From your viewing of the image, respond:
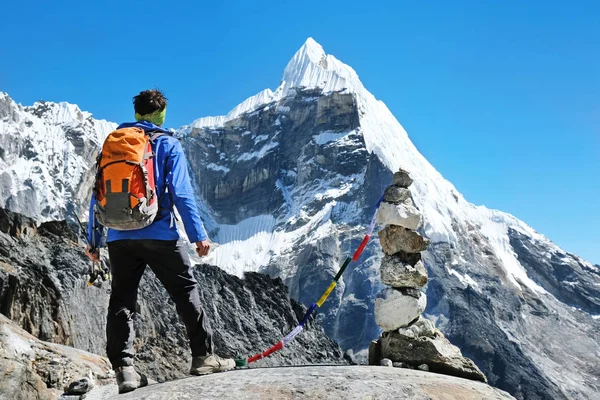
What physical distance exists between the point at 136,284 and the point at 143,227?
83 cm

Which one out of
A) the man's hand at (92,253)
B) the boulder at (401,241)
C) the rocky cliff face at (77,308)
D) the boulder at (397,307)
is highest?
the rocky cliff face at (77,308)

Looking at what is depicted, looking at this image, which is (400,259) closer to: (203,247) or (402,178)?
(402,178)

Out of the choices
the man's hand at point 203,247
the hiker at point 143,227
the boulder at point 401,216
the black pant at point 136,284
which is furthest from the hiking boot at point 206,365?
the boulder at point 401,216

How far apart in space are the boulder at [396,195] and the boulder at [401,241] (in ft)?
1.38

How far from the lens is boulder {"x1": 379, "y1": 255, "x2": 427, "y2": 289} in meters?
10.4

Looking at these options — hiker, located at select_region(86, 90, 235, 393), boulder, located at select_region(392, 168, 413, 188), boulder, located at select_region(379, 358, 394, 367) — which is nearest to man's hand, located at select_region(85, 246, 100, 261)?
hiker, located at select_region(86, 90, 235, 393)

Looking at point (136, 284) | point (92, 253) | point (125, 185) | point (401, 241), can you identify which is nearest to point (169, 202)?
point (125, 185)

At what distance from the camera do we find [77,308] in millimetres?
46906

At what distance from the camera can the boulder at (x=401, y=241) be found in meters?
10.6

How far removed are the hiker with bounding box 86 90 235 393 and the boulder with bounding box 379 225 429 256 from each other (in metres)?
4.40

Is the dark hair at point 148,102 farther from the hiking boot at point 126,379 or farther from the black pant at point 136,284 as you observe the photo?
the hiking boot at point 126,379

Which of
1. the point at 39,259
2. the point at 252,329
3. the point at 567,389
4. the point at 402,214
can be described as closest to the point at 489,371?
the point at 567,389

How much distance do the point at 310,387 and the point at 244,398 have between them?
713mm

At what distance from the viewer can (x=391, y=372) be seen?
7.79 metres
